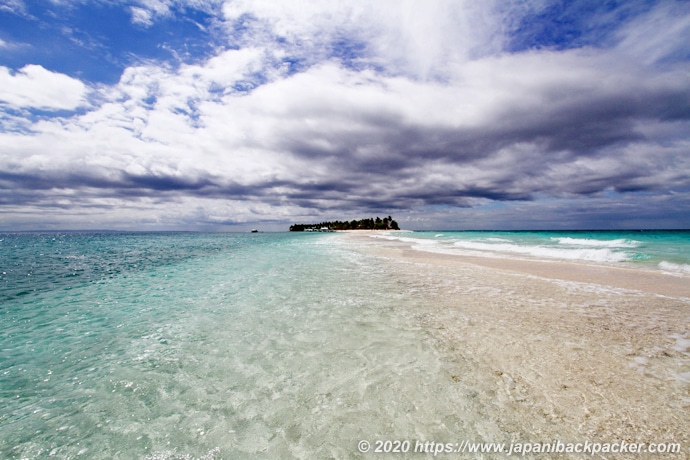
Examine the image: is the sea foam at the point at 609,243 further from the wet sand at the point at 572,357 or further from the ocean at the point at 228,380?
the ocean at the point at 228,380

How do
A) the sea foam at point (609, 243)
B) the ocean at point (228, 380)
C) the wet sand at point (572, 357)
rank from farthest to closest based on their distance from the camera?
the sea foam at point (609, 243) < the wet sand at point (572, 357) < the ocean at point (228, 380)

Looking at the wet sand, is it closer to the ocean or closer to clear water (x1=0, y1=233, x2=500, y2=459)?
the ocean

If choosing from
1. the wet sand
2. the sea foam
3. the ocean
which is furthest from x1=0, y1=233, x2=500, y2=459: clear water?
the sea foam


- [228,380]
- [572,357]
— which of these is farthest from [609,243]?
[228,380]

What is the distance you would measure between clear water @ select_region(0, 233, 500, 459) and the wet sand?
25.2 inches

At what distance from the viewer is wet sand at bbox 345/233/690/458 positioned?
3.68m

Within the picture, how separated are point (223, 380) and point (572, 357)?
254 inches

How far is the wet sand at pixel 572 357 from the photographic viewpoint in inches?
145

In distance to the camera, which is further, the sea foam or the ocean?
the sea foam

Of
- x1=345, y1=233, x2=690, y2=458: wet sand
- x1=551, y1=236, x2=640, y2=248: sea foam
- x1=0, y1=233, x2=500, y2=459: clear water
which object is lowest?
x1=0, y1=233, x2=500, y2=459: clear water

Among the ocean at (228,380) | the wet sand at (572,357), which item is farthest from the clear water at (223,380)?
the wet sand at (572,357)

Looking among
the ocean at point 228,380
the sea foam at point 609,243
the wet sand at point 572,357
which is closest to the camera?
the ocean at point 228,380

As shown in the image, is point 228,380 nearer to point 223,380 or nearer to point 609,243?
point 223,380

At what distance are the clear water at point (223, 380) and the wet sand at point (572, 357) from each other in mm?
639
